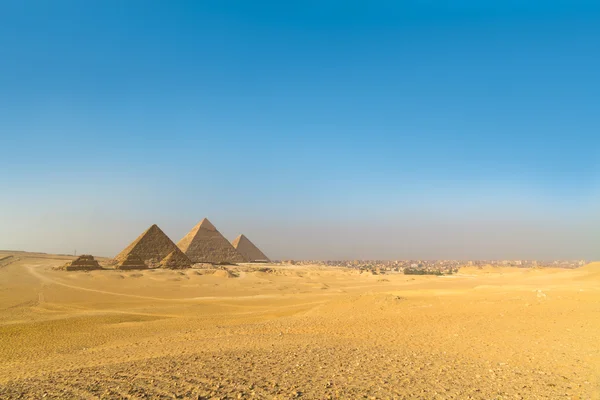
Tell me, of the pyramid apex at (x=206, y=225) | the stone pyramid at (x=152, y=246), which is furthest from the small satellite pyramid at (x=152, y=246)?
the pyramid apex at (x=206, y=225)

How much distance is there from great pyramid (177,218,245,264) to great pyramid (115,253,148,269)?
81.7 feet

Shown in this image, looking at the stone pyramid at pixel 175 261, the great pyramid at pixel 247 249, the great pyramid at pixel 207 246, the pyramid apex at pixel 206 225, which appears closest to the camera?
the stone pyramid at pixel 175 261

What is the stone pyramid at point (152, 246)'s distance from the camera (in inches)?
2699

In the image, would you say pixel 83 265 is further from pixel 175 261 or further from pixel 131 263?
pixel 175 261

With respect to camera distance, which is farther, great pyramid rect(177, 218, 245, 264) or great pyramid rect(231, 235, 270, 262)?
great pyramid rect(231, 235, 270, 262)

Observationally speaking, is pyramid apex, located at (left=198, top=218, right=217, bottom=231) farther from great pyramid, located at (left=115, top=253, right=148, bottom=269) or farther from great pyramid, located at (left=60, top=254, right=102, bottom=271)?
great pyramid, located at (left=60, top=254, right=102, bottom=271)

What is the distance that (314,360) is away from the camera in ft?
30.5

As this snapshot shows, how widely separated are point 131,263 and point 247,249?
187 feet

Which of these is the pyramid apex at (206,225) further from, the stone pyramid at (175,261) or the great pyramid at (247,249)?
the stone pyramid at (175,261)

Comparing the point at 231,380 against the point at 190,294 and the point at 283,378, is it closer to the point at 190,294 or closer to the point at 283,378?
the point at 283,378

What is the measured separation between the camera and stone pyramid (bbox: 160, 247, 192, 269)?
6406 centimetres

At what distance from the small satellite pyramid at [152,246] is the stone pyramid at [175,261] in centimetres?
302

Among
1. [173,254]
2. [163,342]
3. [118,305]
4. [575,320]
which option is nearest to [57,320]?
[118,305]

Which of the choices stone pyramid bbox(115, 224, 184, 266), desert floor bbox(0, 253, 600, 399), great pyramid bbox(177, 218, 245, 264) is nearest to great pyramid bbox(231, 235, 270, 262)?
great pyramid bbox(177, 218, 245, 264)
